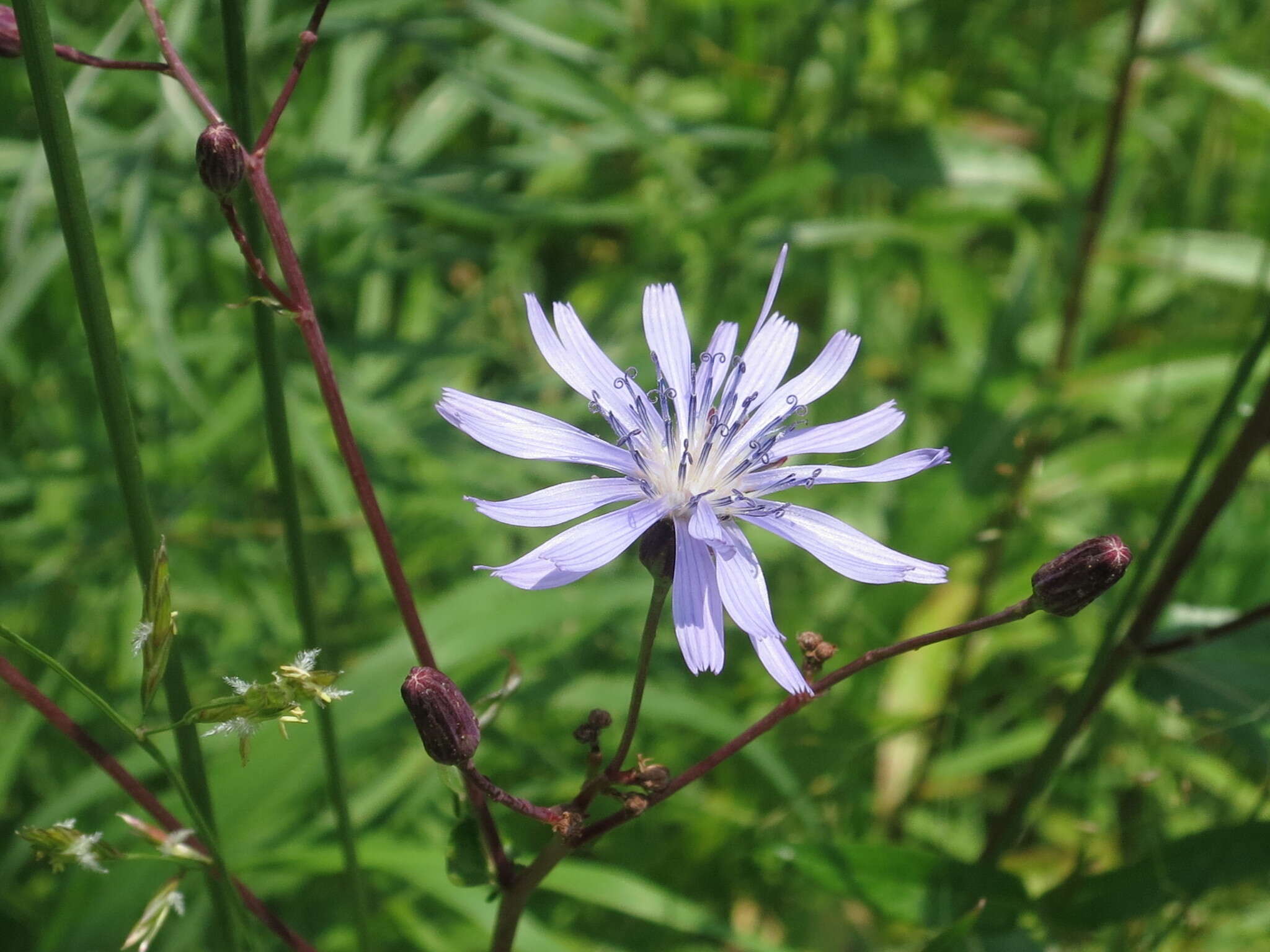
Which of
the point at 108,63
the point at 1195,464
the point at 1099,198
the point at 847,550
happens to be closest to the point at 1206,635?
the point at 1195,464

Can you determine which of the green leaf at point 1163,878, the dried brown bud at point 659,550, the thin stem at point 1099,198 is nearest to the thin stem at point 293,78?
the dried brown bud at point 659,550

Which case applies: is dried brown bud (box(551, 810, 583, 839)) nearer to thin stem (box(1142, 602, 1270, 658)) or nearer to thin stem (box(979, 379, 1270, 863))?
thin stem (box(979, 379, 1270, 863))

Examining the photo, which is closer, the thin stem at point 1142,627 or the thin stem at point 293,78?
the thin stem at point 293,78

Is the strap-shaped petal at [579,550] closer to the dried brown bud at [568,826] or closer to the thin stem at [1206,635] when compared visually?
the dried brown bud at [568,826]

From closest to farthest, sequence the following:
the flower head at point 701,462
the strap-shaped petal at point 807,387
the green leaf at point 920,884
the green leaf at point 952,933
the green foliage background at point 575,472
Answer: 1. the flower head at point 701,462
2. the green leaf at point 952,933
3. the strap-shaped petal at point 807,387
4. the green leaf at point 920,884
5. the green foliage background at point 575,472

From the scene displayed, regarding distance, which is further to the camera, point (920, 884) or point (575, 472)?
point (575, 472)

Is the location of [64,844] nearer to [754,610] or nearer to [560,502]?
[560,502]

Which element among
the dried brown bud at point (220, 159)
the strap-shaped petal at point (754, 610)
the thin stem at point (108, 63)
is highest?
the thin stem at point (108, 63)
